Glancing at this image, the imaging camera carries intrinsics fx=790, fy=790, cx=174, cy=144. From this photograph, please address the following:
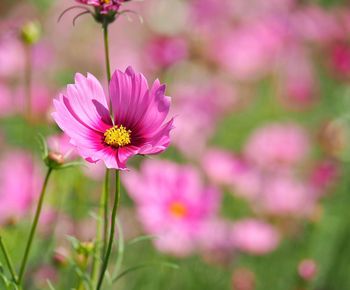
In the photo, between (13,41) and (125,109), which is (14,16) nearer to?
(13,41)

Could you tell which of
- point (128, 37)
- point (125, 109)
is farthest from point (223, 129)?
point (125, 109)

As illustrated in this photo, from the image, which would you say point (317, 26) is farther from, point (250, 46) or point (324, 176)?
point (324, 176)

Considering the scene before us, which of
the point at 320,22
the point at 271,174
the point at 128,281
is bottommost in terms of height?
the point at 128,281

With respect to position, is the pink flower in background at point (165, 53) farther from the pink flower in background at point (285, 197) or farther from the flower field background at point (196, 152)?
the pink flower in background at point (285, 197)

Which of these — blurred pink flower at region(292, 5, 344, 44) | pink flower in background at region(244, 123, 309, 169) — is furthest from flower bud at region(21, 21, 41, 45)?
blurred pink flower at region(292, 5, 344, 44)

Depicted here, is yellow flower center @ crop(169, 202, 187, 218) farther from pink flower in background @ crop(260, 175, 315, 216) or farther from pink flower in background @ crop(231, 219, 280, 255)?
pink flower in background @ crop(260, 175, 315, 216)

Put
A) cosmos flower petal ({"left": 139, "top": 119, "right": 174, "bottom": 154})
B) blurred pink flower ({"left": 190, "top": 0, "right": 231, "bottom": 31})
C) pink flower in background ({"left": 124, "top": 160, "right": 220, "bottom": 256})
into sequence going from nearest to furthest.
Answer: cosmos flower petal ({"left": 139, "top": 119, "right": 174, "bottom": 154}) < pink flower in background ({"left": 124, "top": 160, "right": 220, "bottom": 256}) < blurred pink flower ({"left": 190, "top": 0, "right": 231, "bottom": 31})
